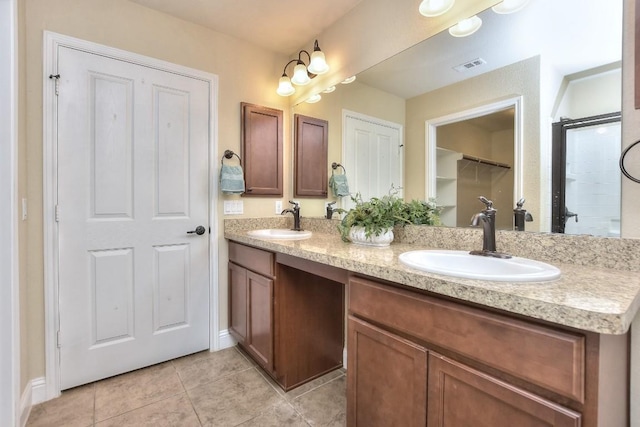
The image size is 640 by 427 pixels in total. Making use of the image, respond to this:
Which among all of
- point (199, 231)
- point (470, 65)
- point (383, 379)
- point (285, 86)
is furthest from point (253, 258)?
point (470, 65)

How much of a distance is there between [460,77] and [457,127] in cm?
24

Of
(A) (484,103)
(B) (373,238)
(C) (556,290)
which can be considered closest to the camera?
(C) (556,290)

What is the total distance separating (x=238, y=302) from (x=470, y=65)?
6.50ft

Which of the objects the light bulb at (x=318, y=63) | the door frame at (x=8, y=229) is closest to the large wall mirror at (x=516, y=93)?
the light bulb at (x=318, y=63)

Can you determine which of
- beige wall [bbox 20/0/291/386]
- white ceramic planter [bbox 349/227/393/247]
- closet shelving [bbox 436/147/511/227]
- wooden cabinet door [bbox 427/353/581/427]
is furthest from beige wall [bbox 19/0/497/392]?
wooden cabinet door [bbox 427/353/581/427]

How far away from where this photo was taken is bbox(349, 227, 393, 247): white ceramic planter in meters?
1.48

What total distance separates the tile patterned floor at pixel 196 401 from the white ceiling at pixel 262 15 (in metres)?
2.35

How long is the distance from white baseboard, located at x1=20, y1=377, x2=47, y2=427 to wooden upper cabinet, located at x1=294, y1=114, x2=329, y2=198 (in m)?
1.91

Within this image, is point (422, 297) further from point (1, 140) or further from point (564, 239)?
point (1, 140)

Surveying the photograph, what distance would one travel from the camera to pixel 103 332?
5.97 feet

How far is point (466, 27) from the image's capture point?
142 centimetres

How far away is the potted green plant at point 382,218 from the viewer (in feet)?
4.88

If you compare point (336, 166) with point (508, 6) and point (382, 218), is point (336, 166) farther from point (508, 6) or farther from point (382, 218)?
point (508, 6)

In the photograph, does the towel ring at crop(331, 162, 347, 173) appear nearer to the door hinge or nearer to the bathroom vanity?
the bathroom vanity
